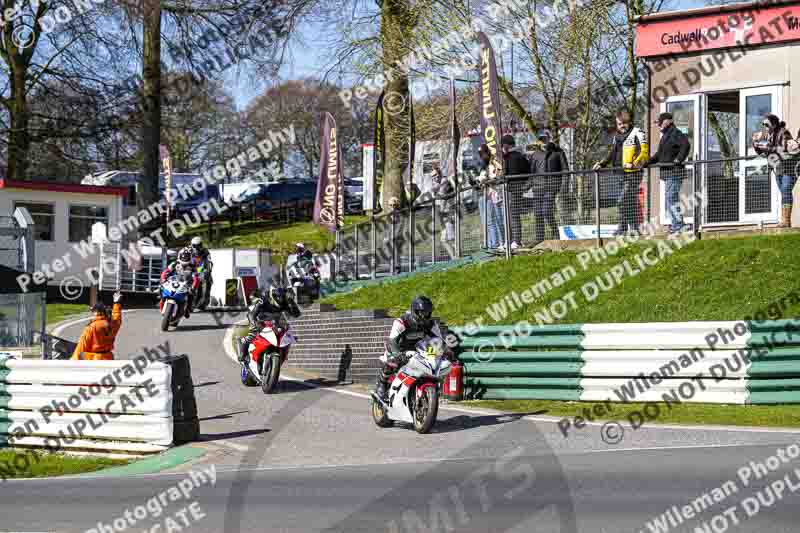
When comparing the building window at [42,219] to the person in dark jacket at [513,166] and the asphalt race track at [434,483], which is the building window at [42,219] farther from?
the asphalt race track at [434,483]

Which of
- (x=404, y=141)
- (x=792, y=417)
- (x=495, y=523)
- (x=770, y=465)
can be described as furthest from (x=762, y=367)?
(x=404, y=141)

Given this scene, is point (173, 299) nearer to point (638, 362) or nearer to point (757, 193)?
point (757, 193)

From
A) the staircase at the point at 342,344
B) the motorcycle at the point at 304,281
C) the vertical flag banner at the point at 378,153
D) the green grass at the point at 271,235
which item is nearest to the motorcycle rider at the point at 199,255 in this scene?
the motorcycle at the point at 304,281

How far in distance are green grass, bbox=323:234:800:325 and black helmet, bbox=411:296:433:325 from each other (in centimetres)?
422

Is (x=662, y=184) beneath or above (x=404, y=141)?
beneath

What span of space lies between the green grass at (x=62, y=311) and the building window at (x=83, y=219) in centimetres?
525

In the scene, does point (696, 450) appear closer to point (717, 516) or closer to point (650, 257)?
point (717, 516)

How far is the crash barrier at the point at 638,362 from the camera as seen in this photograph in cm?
1397

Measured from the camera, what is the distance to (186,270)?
2556 cm

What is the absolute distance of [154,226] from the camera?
5031cm

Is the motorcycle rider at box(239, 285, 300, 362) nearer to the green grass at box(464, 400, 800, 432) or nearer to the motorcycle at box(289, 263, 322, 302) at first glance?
the green grass at box(464, 400, 800, 432)

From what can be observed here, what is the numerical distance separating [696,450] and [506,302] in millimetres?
7527

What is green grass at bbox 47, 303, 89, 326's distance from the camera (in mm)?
28209

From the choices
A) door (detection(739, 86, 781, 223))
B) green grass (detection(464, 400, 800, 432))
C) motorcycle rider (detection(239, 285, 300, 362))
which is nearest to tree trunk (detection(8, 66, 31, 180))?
motorcycle rider (detection(239, 285, 300, 362))
